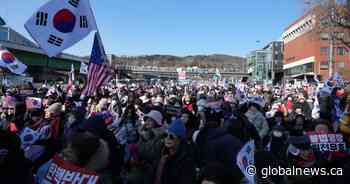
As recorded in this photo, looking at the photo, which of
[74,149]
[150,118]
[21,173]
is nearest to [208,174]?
[74,149]

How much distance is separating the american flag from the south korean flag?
0.53 meters

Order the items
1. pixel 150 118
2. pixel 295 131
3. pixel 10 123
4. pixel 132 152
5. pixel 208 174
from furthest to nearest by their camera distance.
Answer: pixel 295 131
pixel 10 123
pixel 150 118
pixel 132 152
pixel 208 174

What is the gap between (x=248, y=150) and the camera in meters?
3.59

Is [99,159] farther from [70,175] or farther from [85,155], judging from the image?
[70,175]

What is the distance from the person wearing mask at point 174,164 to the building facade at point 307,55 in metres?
70.2

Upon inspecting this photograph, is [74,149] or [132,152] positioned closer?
[74,149]

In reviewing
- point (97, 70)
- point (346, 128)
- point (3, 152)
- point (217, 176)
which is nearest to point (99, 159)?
point (3, 152)

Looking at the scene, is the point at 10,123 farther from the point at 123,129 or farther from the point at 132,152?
the point at 132,152

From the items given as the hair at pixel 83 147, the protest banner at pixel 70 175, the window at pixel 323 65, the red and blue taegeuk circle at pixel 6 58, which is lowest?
the protest banner at pixel 70 175

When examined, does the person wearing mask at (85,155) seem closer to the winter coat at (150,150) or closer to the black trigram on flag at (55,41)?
the winter coat at (150,150)

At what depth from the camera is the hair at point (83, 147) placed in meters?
3.14

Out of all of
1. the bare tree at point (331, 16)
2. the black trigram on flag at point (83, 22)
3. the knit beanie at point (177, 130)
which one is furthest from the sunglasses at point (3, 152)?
the bare tree at point (331, 16)

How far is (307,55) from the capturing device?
296 ft

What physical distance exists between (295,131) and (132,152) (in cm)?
383
